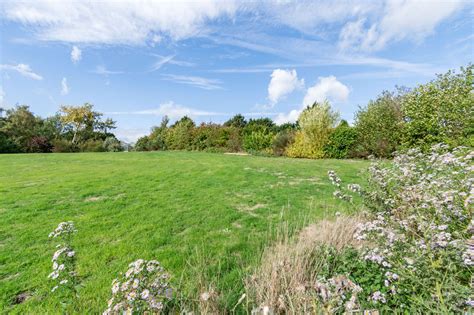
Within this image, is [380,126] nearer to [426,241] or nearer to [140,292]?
[426,241]

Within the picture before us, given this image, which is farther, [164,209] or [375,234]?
[164,209]

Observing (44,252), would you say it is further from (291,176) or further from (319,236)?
(291,176)

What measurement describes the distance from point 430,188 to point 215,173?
6492 mm

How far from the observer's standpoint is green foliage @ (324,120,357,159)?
585 inches

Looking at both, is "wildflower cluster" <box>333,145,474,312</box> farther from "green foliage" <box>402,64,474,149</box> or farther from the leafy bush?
the leafy bush

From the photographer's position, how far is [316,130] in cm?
1599

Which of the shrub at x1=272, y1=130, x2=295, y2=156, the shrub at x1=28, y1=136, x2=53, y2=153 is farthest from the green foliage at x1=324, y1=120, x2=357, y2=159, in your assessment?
the shrub at x1=28, y1=136, x2=53, y2=153

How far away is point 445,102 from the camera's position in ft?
31.1

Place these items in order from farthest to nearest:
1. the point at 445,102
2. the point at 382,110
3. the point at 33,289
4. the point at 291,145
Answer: the point at 291,145, the point at 382,110, the point at 445,102, the point at 33,289

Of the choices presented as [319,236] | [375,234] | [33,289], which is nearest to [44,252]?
[33,289]

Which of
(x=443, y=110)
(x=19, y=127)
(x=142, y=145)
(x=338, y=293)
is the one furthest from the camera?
(x=142, y=145)

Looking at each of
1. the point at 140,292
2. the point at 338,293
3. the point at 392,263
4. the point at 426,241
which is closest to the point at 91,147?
the point at 140,292

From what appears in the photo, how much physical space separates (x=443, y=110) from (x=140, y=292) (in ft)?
42.1

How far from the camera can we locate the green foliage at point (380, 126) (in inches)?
520
